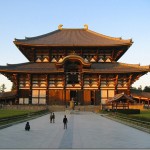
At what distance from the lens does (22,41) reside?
57.8 metres

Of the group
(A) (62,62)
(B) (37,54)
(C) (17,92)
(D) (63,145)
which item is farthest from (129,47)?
(D) (63,145)

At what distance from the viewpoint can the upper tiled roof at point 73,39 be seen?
189 ft

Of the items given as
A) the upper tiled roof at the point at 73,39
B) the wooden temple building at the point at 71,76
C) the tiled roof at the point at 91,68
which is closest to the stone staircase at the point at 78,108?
the wooden temple building at the point at 71,76

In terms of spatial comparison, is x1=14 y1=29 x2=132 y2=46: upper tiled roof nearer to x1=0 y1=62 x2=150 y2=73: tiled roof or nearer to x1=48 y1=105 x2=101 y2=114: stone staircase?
x1=0 y1=62 x2=150 y2=73: tiled roof

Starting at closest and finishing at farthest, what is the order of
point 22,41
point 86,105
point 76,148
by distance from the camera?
point 76,148, point 86,105, point 22,41

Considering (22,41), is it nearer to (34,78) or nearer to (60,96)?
(34,78)

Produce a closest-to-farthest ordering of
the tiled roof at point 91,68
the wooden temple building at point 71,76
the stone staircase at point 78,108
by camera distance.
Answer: the stone staircase at point 78,108, the tiled roof at point 91,68, the wooden temple building at point 71,76

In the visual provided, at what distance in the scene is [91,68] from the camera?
5462cm

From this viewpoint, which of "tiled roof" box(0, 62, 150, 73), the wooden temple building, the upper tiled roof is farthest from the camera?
the upper tiled roof

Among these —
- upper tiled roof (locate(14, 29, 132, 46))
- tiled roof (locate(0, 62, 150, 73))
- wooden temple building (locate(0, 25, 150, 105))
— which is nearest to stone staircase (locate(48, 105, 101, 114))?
wooden temple building (locate(0, 25, 150, 105))

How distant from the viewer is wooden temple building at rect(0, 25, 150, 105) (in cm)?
5362

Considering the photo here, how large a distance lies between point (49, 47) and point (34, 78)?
761 cm

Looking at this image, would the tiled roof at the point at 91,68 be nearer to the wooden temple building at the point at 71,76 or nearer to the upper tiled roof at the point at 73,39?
the wooden temple building at the point at 71,76

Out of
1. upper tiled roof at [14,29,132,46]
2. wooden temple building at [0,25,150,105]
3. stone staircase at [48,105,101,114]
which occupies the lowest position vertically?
stone staircase at [48,105,101,114]
